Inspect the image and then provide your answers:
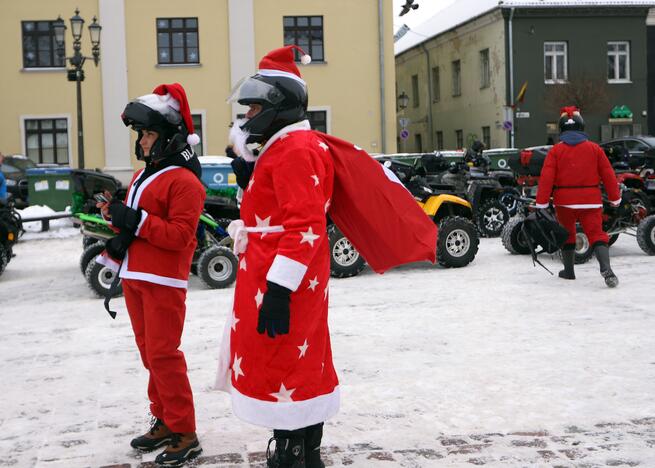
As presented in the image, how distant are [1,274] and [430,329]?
690 centimetres

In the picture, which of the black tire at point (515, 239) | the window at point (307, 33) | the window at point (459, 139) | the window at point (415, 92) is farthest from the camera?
the window at point (415, 92)

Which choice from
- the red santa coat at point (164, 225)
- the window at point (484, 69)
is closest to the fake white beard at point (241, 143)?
the red santa coat at point (164, 225)

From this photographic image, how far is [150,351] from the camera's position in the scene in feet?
14.3

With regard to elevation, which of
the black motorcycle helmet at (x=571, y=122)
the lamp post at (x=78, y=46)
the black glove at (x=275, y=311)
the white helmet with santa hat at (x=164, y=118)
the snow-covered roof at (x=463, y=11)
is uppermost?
the snow-covered roof at (x=463, y=11)

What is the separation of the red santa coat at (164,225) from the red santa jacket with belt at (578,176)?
19.6 ft

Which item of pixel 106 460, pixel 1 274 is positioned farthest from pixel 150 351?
pixel 1 274

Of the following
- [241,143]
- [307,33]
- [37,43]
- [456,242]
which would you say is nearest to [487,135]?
[307,33]

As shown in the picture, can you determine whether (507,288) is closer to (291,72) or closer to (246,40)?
(291,72)

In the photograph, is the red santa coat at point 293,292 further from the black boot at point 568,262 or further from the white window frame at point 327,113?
the white window frame at point 327,113

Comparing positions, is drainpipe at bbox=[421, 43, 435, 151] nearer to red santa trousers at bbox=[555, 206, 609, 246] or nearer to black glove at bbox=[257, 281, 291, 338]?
red santa trousers at bbox=[555, 206, 609, 246]

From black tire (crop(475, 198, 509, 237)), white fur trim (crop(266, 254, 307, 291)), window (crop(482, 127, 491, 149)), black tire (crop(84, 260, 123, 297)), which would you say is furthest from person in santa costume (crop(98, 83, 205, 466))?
window (crop(482, 127, 491, 149))

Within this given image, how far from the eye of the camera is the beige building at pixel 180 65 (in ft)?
95.8

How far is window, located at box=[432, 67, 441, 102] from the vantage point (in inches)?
1652

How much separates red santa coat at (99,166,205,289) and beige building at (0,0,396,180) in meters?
24.6
